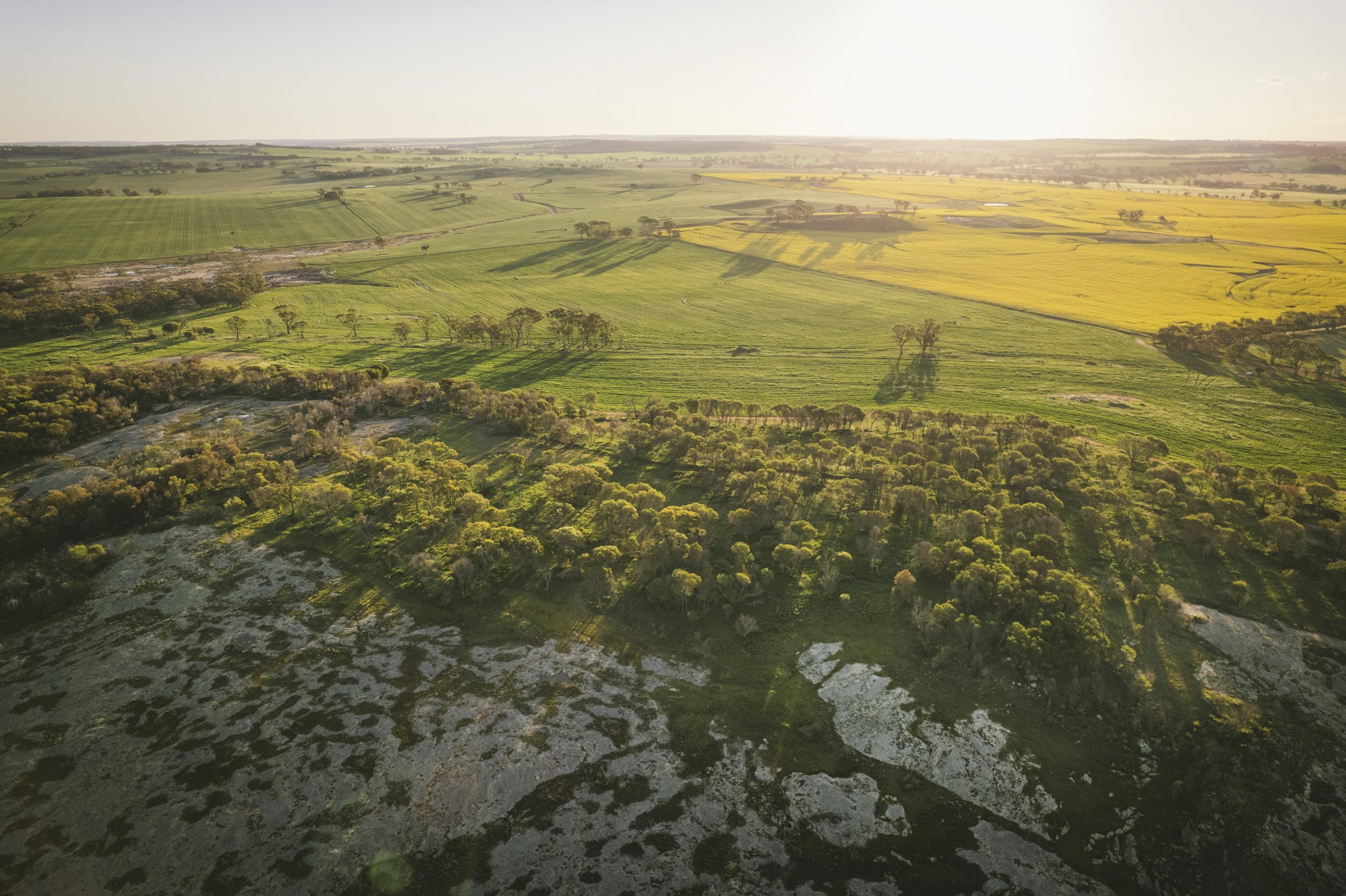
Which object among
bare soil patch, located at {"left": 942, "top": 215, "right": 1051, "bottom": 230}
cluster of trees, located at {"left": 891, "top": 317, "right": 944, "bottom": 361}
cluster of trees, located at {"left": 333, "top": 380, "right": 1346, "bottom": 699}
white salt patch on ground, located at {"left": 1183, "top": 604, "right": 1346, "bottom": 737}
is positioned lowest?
white salt patch on ground, located at {"left": 1183, "top": 604, "right": 1346, "bottom": 737}

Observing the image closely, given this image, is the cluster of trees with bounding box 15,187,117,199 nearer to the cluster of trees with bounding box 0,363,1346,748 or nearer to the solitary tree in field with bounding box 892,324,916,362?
the cluster of trees with bounding box 0,363,1346,748

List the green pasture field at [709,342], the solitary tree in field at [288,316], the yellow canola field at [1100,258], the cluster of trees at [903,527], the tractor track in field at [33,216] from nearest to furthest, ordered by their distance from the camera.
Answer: the cluster of trees at [903,527] < the green pasture field at [709,342] < the solitary tree in field at [288,316] < the yellow canola field at [1100,258] < the tractor track in field at [33,216]

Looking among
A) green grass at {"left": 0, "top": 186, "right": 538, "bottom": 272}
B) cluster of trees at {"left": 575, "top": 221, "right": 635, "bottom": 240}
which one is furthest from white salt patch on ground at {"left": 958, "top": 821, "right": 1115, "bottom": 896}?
green grass at {"left": 0, "top": 186, "right": 538, "bottom": 272}

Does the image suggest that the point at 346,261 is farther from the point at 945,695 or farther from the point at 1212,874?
the point at 1212,874

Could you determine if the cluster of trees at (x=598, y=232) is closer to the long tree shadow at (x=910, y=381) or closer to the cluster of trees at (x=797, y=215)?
the cluster of trees at (x=797, y=215)

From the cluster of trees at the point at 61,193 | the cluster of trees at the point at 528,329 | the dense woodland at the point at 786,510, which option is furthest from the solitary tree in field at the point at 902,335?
the cluster of trees at the point at 61,193

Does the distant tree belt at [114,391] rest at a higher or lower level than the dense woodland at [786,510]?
higher

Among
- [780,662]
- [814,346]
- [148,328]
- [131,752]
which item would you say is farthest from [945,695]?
[148,328]
